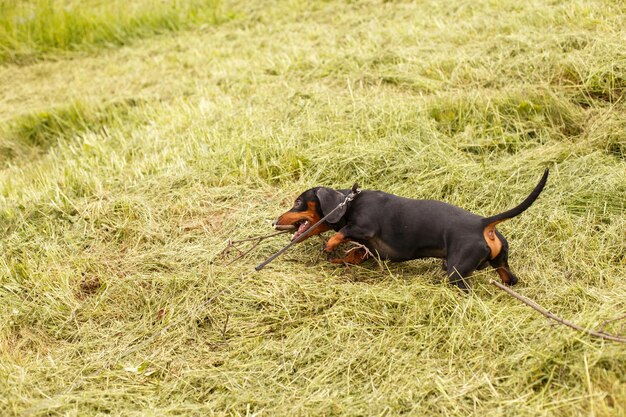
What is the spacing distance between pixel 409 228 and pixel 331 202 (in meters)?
0.52

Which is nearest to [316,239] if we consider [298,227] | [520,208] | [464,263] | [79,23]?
[298,227]

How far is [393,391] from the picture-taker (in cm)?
286

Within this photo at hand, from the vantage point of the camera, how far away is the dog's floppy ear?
12.8 feet

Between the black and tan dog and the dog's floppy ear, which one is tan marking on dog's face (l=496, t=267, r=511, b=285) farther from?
the dog's floppy ear

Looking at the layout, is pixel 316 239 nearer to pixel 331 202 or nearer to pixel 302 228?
pixel 302 228

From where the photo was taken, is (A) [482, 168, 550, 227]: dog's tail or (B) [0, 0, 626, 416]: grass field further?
(A) [482, 168, 550, 227]: dog's tail

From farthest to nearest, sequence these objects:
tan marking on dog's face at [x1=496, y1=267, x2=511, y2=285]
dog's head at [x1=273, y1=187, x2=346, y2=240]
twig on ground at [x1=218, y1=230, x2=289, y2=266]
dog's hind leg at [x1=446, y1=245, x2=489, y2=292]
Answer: twig on ground at [x1=218, y1=230, x2=289, y2=266]
dog's head at [x1=273, y1=187, x2=346, y2=240]
tan marking on dog's face at [x1=496, y1=267, x2=511, y2=285]
dog's hind leg at [x1=446, y1=245, x2=489, y2=292]

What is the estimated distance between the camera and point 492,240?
11.4ft

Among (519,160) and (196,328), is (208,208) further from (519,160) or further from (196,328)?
(519,160)

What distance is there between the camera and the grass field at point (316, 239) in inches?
118

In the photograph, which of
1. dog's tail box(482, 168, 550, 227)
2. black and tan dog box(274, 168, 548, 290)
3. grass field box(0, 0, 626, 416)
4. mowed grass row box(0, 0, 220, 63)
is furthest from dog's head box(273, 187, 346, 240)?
mowed grass row box(0, 0, 220, 63)

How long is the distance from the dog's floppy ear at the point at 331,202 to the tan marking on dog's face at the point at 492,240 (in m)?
0.87

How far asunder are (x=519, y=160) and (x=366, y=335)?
7.16 ft

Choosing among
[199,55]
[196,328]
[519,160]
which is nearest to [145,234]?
[196,328]
